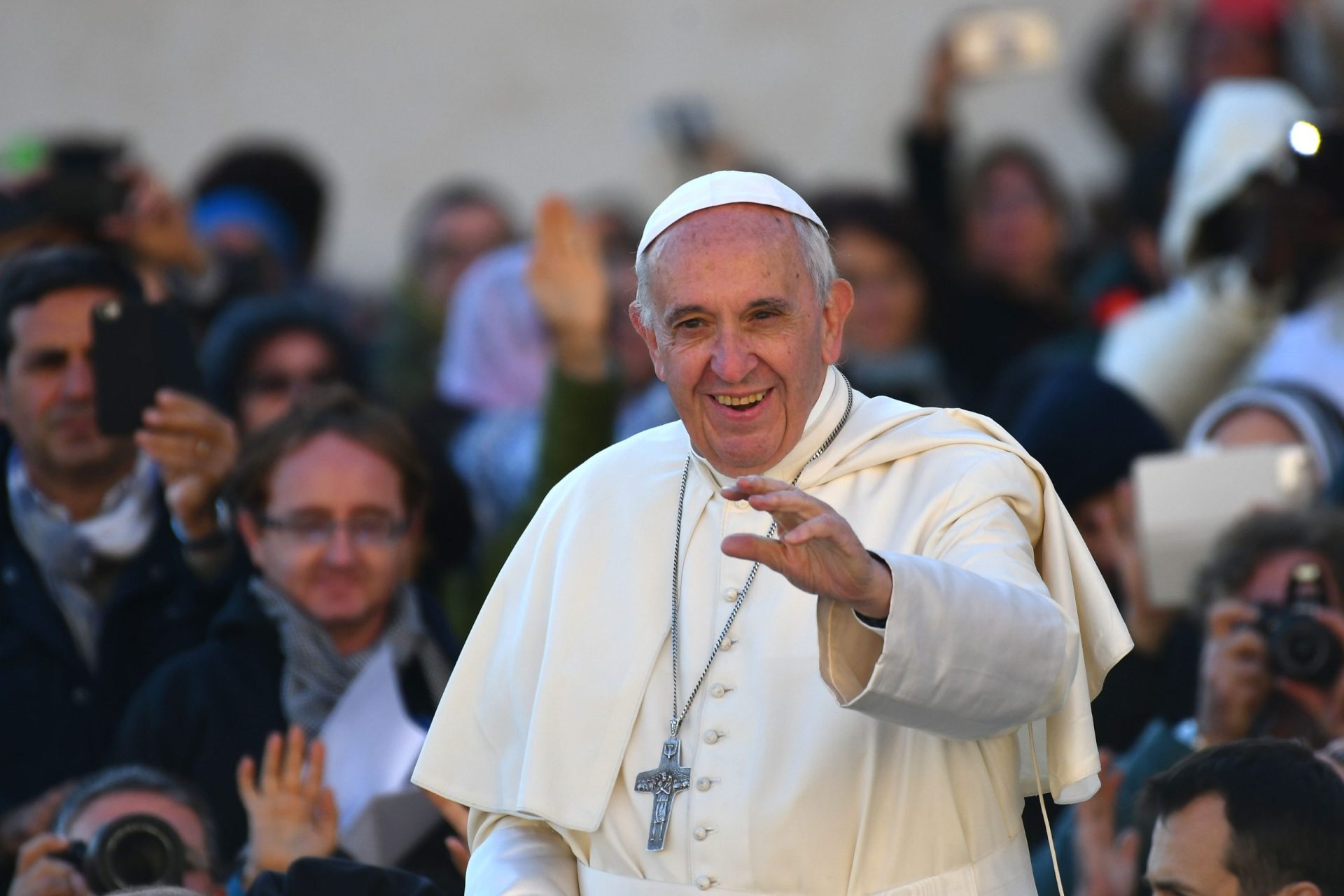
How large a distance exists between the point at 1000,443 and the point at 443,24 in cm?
780

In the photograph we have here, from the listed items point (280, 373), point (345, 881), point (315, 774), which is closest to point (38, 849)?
point (315, 774)

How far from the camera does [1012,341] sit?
25.3ft

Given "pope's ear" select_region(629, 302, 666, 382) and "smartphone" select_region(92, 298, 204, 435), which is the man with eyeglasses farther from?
"pope's ear" select_region(629, 302, 666, 382)

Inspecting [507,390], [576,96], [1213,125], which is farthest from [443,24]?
[1213,125]

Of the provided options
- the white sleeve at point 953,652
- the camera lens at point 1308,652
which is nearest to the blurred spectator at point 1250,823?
the white sleeve at point 953,652

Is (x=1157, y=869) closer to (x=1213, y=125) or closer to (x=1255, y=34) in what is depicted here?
(x=1213, y=125)

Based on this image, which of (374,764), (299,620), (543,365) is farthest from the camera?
(543,365)

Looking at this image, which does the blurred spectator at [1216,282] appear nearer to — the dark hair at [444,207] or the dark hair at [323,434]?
the dark hair at [323,434]

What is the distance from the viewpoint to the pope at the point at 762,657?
10.9 ft

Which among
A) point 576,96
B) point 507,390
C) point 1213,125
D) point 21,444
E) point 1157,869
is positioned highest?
point 576,96

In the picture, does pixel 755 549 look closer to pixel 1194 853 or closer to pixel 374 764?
pixel 1194 853

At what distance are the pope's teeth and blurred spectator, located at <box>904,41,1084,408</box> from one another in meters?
3.86

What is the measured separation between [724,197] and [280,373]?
2935mm

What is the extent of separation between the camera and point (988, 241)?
8.09m
